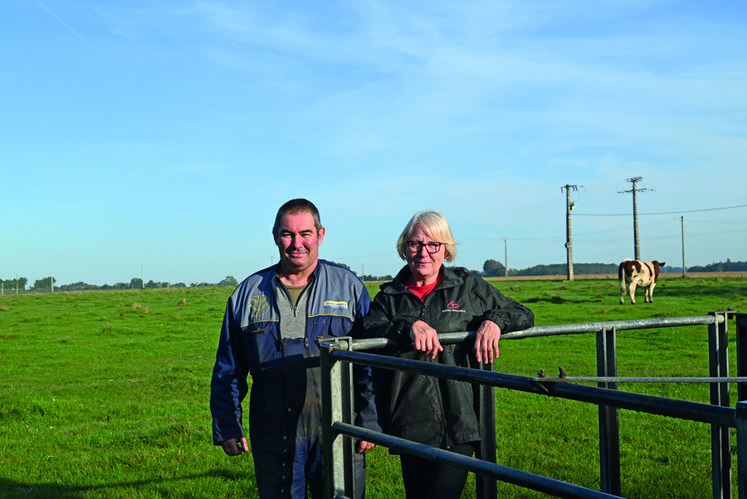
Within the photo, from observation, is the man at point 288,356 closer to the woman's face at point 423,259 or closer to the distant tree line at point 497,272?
the woman's face at point 423,259

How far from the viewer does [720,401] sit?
11.3 feet

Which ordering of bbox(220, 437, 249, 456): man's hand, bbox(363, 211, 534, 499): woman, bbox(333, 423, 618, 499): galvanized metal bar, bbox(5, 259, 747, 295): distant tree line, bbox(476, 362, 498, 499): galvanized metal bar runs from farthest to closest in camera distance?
bbox(5, 259, 747, 295): distant tree line
bbox(220, 437, 249, 456): man's hand
bbox(363, 211, 534, 499): woman
bbox(476, 362, 498, 499): galvanized metal bar
bbox(333, 423, 618, 499): galvanized metal bar

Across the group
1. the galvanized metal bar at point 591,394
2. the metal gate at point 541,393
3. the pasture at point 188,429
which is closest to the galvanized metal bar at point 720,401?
the metal gate at point 541,393

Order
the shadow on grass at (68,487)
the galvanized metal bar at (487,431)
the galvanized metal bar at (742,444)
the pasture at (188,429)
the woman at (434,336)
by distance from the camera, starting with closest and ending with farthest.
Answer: the galvanized metal bar at (742,444) → the galvanized metal bar at (487,431) → the woman at (434,336) → the shadow on grass at (68,487) → the pasture at (188,429)

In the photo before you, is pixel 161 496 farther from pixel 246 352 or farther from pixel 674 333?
pixel 674 333

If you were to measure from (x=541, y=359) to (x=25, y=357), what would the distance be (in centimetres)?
1237

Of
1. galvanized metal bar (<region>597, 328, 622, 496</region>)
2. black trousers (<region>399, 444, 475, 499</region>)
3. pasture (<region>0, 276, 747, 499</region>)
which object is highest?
galvanized metal bar (<region>597, 328, 622, 496</region>)

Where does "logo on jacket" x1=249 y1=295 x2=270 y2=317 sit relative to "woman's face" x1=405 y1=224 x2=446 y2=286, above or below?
below

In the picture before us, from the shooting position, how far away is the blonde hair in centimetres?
352

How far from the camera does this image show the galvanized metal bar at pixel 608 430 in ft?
9.01

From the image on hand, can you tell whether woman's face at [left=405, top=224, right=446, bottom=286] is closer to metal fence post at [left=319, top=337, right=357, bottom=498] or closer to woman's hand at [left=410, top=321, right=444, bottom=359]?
woman's hand at [left=410, top=321, right=444, bottom=359]

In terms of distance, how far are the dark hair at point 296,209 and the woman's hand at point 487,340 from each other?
3.61ft

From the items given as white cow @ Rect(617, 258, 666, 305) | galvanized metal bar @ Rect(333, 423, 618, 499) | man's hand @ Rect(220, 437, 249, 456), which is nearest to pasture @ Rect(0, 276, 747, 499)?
man's hand @ Rect(220, 437, 249, 456)

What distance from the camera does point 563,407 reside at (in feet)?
29.2
